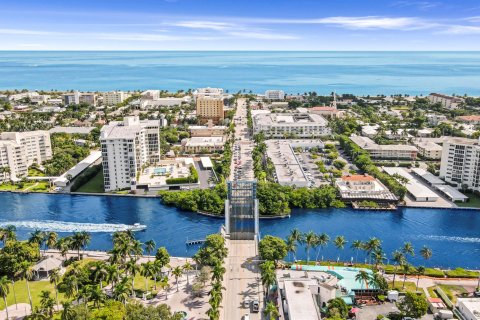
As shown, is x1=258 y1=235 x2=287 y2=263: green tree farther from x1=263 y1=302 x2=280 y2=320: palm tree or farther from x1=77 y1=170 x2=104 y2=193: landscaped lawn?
x1=77 y1=170 x2=104 y2=193: landscaped lawn

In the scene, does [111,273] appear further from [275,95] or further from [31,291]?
[275,95]

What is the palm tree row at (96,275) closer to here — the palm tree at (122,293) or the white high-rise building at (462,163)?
the palm tree at (122,293)

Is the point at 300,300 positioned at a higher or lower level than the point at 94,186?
higher

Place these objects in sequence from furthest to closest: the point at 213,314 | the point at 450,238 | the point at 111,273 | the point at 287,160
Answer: the point at 287,160
the point at 450,238
the point at 111,273
the point at 213,314

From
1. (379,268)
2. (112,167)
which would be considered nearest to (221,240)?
(379,268)

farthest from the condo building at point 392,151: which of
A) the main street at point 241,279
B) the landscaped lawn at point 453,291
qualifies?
the main street at point 241,279

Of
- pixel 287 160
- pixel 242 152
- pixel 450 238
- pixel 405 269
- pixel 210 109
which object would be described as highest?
pixel 210 109

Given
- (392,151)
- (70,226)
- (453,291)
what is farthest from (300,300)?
(392,151)

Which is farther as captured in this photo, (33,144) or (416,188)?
(33,144)
